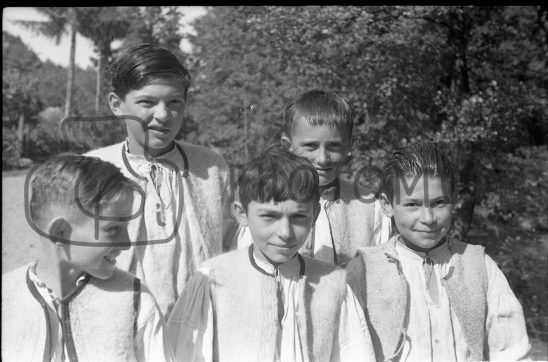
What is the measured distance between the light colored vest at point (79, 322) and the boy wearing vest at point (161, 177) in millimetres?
425

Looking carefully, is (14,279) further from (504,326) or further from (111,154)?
(504,326)

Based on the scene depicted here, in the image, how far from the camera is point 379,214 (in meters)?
2.73

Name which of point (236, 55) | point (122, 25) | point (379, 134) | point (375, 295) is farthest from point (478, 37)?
point (122, 25)

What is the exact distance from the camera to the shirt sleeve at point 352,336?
6.91 ft

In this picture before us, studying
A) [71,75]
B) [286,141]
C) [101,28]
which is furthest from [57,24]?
[286,141]

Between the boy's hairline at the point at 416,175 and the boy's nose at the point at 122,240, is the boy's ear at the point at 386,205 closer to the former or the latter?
the boy's hairline at the point at 416,175

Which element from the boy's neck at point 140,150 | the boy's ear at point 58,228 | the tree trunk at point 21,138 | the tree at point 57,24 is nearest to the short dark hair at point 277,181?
the boy's neck at point 140,150

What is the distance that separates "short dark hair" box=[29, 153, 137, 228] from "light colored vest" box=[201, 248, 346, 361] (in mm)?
524

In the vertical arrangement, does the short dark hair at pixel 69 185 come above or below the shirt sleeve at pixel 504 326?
above

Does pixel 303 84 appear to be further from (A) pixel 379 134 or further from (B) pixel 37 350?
(B) pixel 37 350

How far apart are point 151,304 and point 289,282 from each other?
525 mm

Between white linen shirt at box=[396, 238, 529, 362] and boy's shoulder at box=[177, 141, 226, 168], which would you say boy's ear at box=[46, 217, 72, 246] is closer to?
boy's shoulder at box=[177, 141, 226, 168]

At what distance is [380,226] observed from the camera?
2.74 metres

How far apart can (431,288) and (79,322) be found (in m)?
1.31
